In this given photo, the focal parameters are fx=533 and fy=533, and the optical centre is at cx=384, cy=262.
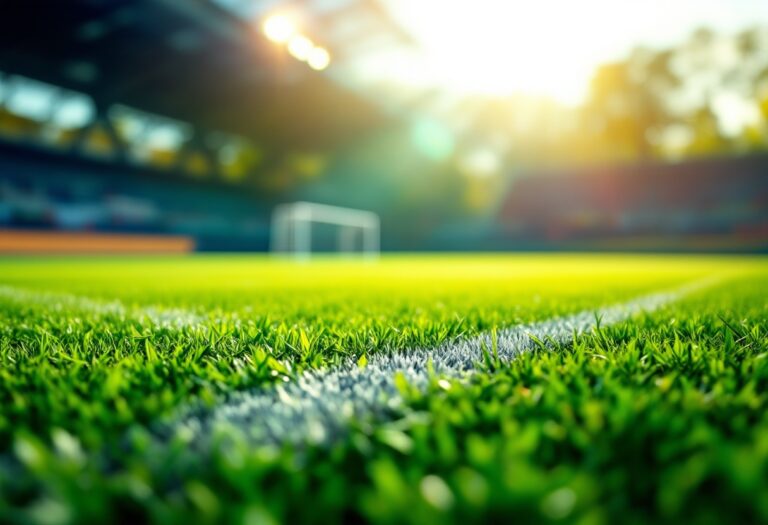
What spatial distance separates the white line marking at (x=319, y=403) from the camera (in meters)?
0.78

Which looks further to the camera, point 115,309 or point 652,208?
point 652,208

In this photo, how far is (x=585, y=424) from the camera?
793 millimetres

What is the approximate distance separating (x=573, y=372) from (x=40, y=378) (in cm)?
106

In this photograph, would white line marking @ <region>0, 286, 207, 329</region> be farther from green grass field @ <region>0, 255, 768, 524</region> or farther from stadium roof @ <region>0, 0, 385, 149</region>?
stadium roof @ <region>0, 0, 385, 149</region>

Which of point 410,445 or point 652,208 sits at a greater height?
point 652,208

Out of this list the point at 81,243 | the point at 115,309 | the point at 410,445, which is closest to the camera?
the point at 410,445

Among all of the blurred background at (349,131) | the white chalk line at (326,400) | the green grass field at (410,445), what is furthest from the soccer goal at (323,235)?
the green grass field at (410,445)

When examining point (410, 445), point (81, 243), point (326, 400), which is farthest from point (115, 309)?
point (81, 243)

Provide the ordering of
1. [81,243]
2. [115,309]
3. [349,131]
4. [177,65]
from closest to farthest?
[115,309] < [81,243] < [177,65] < [349,131]

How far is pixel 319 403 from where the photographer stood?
0.92 metres

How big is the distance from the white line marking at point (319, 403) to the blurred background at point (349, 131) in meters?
16.2

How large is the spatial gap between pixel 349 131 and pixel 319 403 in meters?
28.6

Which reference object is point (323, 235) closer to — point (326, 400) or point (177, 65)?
point (177, 65)

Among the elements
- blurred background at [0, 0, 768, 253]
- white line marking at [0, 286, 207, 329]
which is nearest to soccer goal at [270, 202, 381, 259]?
blurred background at [0, 0, 768, 253]
